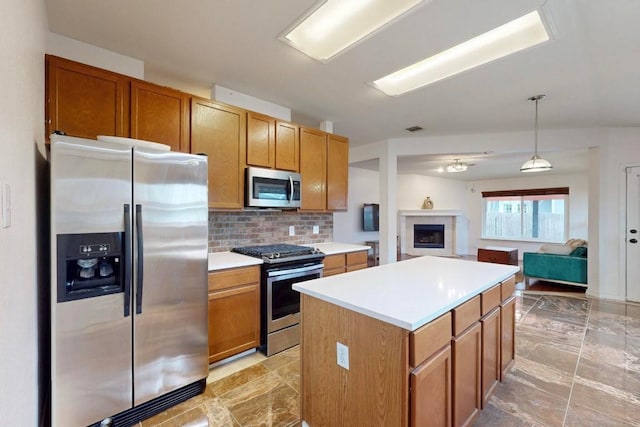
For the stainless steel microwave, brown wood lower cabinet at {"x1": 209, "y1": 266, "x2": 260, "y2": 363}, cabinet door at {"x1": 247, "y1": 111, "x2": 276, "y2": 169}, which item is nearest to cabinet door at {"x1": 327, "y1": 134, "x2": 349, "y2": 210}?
the stainless steel microwave

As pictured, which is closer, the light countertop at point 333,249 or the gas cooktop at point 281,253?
the gas cooktop at point 281,253

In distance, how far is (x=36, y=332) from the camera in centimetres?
146

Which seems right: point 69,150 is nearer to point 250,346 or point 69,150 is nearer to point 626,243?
point 250,346

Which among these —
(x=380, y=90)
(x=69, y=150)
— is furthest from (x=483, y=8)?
(x=69, y=150)

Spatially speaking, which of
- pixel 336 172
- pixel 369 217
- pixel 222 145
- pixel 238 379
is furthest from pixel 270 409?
pixel 369 217

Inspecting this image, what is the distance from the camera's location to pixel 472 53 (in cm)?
252

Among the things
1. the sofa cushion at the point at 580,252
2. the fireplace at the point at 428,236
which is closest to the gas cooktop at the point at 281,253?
the sofa cushion at the point at 580,252

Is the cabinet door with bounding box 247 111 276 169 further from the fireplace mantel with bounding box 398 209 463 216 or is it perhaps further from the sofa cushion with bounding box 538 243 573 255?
the fireplace mantel with bounding box 398 209 463 216

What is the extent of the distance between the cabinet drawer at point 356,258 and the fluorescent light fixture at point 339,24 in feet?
6.92

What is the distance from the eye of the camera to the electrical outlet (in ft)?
4.64

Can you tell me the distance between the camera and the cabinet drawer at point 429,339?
121 centimetres

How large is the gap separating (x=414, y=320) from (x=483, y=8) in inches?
77.7

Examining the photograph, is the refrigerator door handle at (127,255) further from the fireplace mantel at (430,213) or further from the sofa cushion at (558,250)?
Result: the fireplace mantel at (430,213)

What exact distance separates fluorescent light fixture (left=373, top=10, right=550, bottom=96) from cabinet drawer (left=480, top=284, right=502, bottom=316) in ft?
6.07
